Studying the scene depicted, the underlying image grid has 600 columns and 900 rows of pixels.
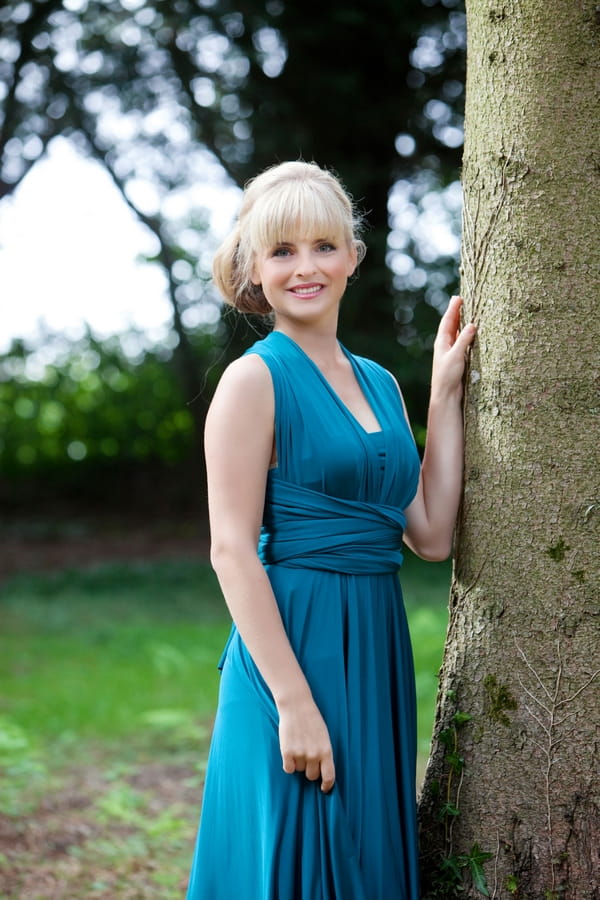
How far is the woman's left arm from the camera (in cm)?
246

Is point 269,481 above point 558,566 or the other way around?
above

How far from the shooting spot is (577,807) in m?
2.22

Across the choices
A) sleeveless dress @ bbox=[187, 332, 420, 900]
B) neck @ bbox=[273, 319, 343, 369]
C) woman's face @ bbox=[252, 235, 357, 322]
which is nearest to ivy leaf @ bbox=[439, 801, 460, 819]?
sleeveless dress @ bbox=[187, 332, 420, 900]

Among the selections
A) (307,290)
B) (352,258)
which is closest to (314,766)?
(307,290)

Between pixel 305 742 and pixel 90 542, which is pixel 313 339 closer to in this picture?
pixel 305 742

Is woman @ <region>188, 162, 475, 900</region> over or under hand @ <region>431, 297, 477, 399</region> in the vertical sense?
under

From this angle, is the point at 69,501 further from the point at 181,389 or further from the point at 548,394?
the point at 548,394

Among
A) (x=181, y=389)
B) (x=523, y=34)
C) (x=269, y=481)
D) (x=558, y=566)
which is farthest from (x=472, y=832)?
(x=181, y=389)

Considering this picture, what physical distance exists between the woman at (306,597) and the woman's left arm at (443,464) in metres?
0.10

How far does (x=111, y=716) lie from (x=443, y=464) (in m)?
4.62

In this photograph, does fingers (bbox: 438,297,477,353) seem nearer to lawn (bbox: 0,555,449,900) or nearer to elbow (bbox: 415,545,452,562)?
elbow (bbox: 415,545,452,562)

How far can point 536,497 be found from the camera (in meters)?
2.28

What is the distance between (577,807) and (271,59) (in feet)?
35.7

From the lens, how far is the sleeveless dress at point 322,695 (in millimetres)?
2123
